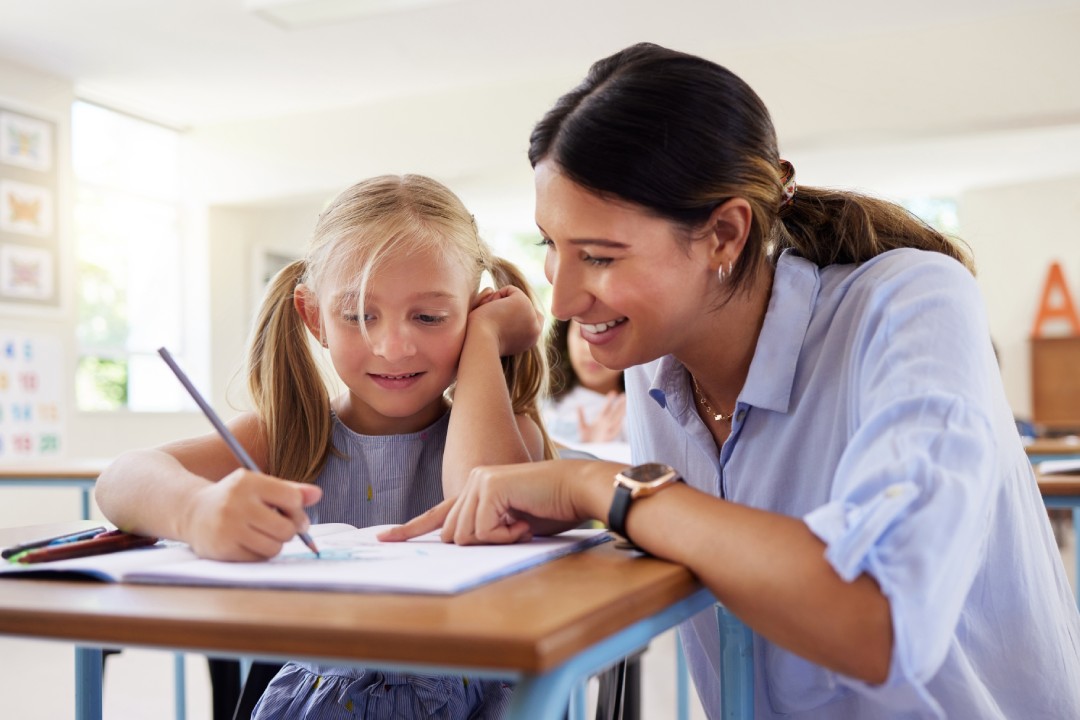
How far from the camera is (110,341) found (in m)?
7.03

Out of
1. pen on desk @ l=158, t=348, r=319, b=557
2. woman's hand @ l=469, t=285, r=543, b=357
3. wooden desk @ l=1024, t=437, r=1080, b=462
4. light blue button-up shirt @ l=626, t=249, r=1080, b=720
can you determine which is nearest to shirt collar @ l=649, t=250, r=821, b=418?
light blue button-up shirt @ l=626, t=249, r=1080, b=720

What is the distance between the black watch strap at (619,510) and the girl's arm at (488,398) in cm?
32

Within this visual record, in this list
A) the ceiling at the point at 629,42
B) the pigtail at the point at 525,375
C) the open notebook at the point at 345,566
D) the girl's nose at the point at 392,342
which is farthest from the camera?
the ceiling at the point at 629,42

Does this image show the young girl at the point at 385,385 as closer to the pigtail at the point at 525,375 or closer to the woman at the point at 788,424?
the pigtail at the point at 525,375

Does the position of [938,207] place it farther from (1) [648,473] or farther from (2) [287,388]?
(1) [648,473]

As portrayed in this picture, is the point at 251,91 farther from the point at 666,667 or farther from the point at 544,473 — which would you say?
the point at 544,473

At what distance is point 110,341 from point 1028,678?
689 centimetres

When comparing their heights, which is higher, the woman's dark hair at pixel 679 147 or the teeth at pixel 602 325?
the woman's dark hair at pixel 679 147

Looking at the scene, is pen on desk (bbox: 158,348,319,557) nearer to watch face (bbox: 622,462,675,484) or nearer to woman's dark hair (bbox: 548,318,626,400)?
watch face (bbox: 622,462,675,484)

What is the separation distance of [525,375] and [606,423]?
1.77 metres

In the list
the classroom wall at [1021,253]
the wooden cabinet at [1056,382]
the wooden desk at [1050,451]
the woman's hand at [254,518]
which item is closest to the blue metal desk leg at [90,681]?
the woman's hand at [254,518]

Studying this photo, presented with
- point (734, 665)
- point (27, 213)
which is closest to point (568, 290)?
point (734, 665)

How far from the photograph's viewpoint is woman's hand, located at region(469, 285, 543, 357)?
1.35m

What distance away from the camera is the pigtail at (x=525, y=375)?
Result: 4.79ft
